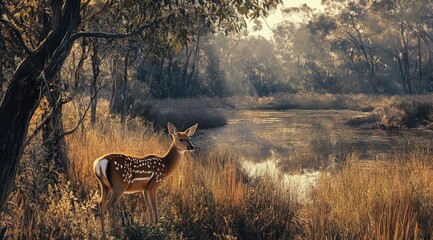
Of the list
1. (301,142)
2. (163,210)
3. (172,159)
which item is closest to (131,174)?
(172,159)

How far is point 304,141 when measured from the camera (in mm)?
23312

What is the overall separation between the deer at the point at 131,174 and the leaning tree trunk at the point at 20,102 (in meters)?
0.98

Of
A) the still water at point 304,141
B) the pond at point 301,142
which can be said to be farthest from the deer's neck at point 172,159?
the still water at point 304,141

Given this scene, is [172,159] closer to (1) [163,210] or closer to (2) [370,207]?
(1) [163,210]

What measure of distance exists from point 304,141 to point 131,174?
1756 centimetres

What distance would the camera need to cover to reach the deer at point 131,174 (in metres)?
6.24

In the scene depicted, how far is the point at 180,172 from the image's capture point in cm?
942

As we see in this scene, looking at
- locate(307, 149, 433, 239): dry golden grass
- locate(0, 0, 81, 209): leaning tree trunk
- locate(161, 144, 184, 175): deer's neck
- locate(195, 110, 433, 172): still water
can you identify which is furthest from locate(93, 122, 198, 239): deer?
locate(195, 110, 433, 172): still water

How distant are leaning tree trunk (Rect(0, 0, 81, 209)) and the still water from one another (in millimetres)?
A: 10530

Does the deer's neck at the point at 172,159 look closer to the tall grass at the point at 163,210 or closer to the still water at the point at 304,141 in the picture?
the tall grass at the point at 163,210

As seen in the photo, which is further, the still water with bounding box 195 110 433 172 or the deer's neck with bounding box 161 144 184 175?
the still water with bounding box 195 110 433 172

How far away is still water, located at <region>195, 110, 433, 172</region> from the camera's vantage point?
18.0m

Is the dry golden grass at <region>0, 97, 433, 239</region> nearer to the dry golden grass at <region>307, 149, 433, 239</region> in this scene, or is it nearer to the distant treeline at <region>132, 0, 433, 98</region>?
the dry golden grass at <region>307, 149, 433, 239</region>

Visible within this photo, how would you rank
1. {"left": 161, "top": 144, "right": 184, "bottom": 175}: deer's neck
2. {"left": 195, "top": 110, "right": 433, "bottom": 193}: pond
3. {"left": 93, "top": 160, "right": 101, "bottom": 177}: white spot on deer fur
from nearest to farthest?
{"left": 93, "top": 160, "right": 101, "bottom": 177}: white spot on deer fur → {"left": 161, "top": 144, "right": 184, "bottom": 175}: deer's neck → {"left": 195, "top": 110, "right": 433, "bottom": 193}: pond
